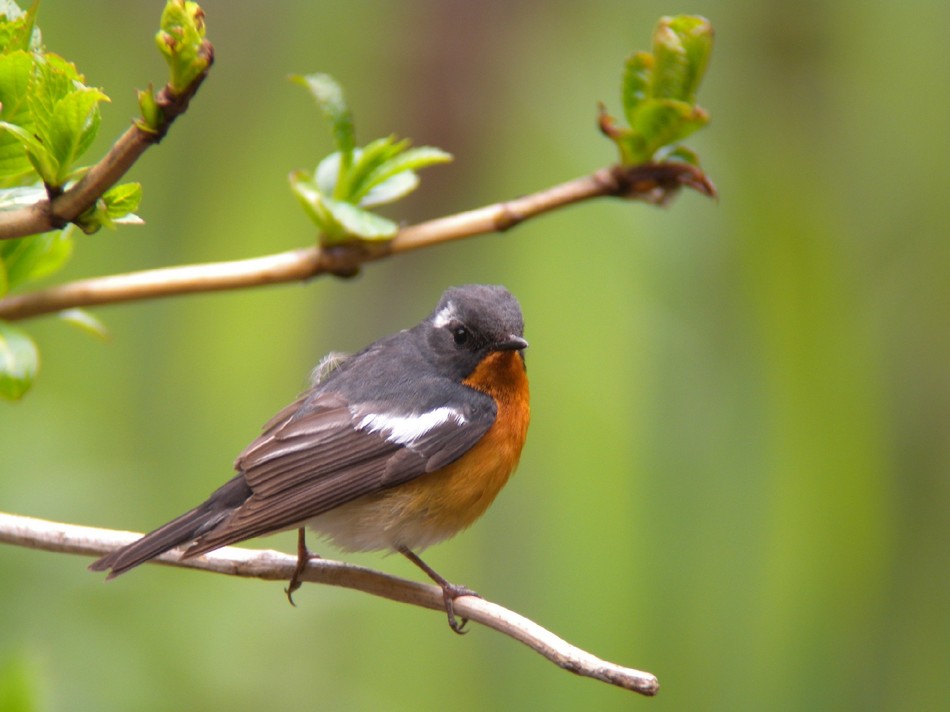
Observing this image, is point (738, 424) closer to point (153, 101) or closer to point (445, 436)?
point (445, 436)

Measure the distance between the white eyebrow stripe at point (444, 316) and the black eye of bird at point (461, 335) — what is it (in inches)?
1.4

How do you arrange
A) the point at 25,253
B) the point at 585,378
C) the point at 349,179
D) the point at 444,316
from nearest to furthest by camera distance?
the point at 25,253
the point at 349,179
the point at 444,316
the point at 585,378

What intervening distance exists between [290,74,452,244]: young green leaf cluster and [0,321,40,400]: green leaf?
1.92ft

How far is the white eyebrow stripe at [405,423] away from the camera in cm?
287

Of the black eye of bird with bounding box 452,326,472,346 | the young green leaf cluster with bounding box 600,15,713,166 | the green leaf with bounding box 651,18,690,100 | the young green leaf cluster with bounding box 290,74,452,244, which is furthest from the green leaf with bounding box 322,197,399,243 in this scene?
the black eye of bird with bounding box 452,326,472,346

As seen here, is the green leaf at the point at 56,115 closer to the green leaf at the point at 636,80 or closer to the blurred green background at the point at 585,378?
the green leaf at the point at 636,80

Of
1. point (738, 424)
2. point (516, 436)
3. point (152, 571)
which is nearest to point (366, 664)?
point (152, 571)

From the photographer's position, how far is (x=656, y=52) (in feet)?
7.20

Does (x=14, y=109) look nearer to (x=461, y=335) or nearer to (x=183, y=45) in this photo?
(x=183, y=45)

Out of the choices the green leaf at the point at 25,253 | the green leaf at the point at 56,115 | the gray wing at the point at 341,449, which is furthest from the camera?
the gray wing at the point at 341,449

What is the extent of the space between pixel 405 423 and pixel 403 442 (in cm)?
7

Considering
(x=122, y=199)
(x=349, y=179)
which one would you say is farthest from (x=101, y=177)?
(x=349, y=179)

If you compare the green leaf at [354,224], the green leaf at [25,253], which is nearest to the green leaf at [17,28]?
the green leaf at [25,253]

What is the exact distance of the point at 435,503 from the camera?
2.87 meters
